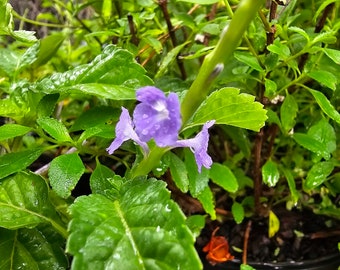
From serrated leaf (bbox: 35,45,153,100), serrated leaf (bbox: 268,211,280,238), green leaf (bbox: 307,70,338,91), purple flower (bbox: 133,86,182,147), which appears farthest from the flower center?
serrated leaf (bbox: 268,211,280,238)

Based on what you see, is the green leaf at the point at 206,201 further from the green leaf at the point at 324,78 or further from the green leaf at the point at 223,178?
the green leaf at the point at 324,78

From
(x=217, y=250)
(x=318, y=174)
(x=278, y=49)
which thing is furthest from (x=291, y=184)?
(x=278, y=49)

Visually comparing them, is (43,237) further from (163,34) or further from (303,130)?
(303,130)

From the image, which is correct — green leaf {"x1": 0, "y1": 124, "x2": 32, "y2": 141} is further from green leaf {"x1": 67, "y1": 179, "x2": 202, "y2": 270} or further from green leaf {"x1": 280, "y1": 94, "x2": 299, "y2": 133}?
green leaf {"x1": 280, "y1": 94, "x2": 299, "y2": 133}

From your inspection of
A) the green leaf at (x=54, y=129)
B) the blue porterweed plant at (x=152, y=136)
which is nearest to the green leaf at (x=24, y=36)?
the blue porterweed plant at (x=152, y=136)

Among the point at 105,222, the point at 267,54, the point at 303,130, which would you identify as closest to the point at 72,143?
the point at 105,222
